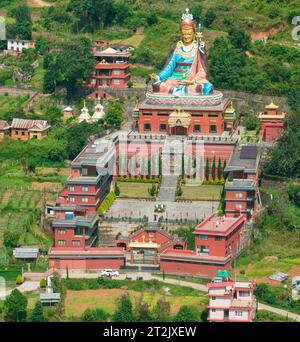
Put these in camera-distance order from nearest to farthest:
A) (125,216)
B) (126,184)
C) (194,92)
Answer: (125,216), (126,184), (194,92)

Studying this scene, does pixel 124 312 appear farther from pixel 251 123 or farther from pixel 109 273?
pixel 251 123

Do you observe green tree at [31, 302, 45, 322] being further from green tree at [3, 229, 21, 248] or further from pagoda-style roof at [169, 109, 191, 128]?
pagoda-style roof at [169, 109, 191, 128]

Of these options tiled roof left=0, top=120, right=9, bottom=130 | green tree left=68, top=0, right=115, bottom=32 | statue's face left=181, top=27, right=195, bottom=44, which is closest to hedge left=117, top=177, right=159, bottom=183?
tiled roof left=0, top=120, right=9, bottom=130

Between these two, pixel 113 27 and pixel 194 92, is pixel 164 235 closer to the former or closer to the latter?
pixel 194 92

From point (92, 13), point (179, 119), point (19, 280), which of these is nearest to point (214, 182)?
point (179, 119)

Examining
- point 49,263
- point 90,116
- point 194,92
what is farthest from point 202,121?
point 49,263
